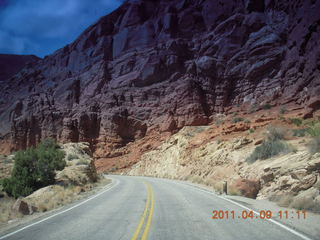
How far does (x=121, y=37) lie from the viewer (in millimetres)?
76562

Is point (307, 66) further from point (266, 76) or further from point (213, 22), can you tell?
point (213, 22)

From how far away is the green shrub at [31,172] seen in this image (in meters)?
18.9

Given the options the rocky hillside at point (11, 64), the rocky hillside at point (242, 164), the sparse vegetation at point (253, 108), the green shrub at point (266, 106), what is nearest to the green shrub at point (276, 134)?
the rocky hillside at point (242, 164)

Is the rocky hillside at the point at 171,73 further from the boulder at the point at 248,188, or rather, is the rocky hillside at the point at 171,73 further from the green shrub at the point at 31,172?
the green shrub at the point at 31,172

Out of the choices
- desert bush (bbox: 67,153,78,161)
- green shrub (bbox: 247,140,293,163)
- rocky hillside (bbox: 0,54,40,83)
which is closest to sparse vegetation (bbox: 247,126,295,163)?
green shrub (bbox: 247,140,293,163)

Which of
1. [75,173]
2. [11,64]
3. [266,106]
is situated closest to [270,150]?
[75,173]

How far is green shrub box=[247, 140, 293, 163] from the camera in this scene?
1819 centimetres

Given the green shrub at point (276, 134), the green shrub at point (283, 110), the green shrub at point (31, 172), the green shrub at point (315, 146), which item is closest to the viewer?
the green shrub at point (315, 146)

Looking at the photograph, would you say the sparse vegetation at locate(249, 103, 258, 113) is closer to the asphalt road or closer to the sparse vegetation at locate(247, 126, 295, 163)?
Result: the sparse vegetation at locate(247, 126, 295, 163)

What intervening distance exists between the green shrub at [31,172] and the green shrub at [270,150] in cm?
1474

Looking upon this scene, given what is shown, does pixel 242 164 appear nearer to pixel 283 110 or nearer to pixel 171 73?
pixel 283 110

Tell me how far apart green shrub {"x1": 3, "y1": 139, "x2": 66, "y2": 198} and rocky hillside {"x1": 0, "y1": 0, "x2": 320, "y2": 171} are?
3564 centimetres

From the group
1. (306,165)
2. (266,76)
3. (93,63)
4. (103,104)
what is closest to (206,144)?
(306,165)

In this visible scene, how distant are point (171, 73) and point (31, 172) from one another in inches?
1851
